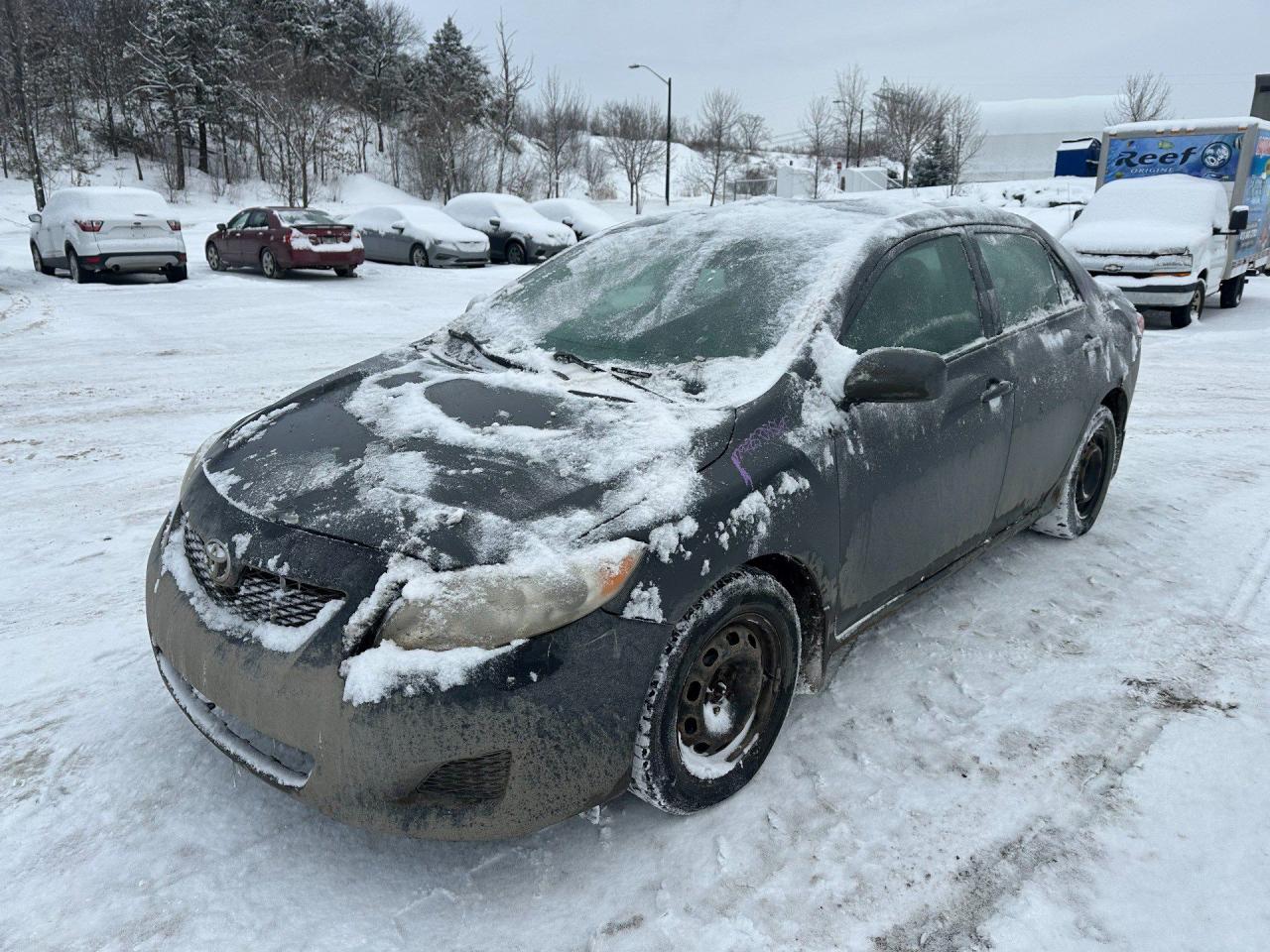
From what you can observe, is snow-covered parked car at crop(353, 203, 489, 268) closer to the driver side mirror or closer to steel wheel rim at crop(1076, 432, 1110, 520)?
steel wheel rim at crop(1076, 432, 1110, 520)

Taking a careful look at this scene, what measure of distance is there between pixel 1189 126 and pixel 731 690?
15.3 metres

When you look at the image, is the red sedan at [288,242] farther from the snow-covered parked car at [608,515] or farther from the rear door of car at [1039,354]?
the rear door of car at [1039,354]

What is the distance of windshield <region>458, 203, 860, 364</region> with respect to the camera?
9.60 feet

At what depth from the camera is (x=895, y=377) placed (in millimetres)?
2656

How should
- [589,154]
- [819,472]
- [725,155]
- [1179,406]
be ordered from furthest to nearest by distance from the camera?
1. [725,155]
2. [589,154]
3. [1179,406]
4. [819,472]

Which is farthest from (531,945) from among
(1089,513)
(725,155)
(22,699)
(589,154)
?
(725,155)

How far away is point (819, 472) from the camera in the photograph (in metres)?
2.59

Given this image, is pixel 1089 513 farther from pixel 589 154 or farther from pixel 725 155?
pixel 725 155

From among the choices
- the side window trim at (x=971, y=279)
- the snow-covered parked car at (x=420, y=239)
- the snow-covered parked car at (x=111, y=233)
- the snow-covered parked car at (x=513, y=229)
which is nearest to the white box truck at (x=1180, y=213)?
the side window trim at (x=971, y=279)

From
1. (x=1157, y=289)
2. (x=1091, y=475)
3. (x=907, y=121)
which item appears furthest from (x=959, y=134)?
(x=1091, y=475)

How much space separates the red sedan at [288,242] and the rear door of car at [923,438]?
14549mm

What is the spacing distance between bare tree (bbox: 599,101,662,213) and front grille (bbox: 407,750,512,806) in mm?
40576

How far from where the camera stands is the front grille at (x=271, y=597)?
6.95 ft

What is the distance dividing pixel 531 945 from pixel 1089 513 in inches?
147
